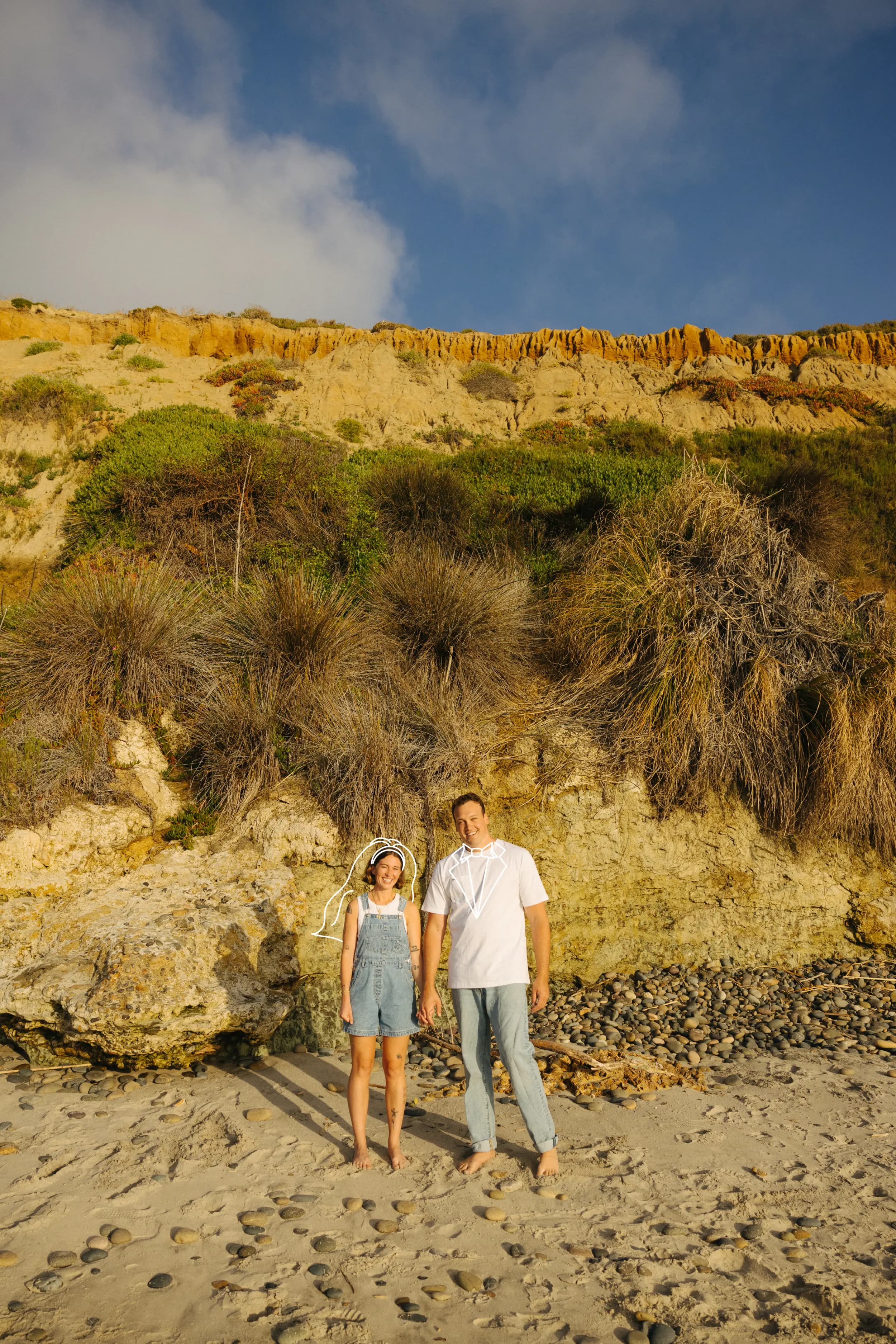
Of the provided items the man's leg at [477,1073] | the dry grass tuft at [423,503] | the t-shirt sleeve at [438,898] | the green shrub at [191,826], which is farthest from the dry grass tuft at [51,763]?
the dry grass tuft at [423,503]

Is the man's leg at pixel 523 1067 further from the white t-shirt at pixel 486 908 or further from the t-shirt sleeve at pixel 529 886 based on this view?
the t-shirt sleeve at pixel 529 886

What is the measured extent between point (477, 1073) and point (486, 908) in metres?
0.83

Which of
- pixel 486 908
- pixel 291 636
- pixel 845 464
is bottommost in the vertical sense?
pixel 486 908

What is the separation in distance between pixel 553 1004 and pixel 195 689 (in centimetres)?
419

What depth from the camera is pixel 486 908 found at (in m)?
3.72

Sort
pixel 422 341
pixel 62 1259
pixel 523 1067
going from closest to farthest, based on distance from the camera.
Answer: pixel 62 1259 < pixel 523 1067 < pixel 422 341

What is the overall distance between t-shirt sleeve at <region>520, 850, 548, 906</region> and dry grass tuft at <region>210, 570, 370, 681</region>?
12.9 ft

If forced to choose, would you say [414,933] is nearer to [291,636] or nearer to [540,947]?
[540,947]

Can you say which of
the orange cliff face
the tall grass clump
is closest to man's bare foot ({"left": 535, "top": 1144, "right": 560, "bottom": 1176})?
the tall grass clump

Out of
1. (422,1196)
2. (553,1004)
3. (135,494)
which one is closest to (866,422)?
(135,494)

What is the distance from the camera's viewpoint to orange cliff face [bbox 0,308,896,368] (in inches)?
1045

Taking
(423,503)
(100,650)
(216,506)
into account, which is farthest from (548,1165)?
(216,506)

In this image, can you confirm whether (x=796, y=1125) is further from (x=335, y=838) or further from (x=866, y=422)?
(x=866, y=422)

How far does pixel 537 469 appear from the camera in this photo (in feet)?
54.3
